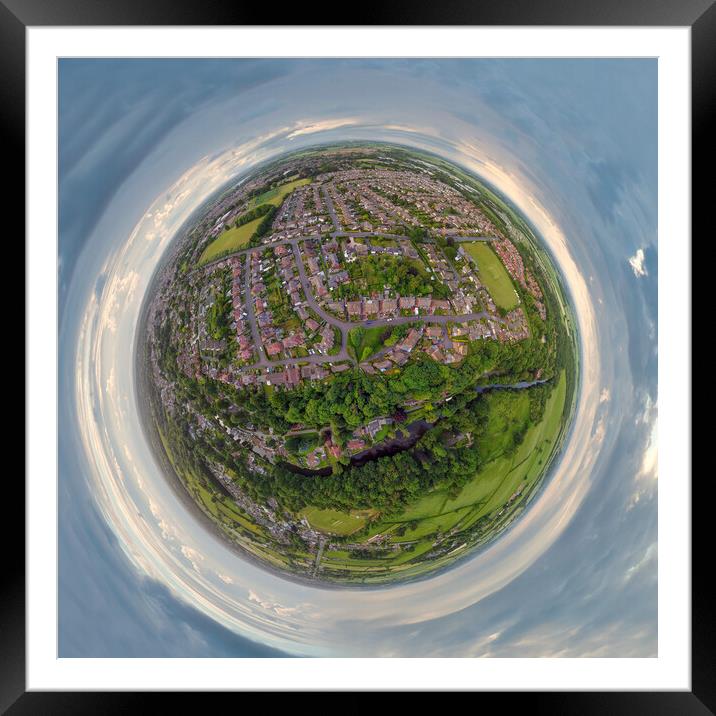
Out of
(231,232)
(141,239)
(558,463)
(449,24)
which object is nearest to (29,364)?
(141,239)

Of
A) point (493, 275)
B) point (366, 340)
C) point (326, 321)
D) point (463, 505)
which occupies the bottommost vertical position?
point (463, 505)

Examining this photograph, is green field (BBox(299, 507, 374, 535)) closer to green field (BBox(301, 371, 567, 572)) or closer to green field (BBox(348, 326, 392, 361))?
green field (BBox(301, 371, 567, 572))

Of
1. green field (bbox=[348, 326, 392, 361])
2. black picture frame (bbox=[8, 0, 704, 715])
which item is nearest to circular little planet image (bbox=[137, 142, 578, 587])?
green field (bbox=[348, 326, 392, 361])

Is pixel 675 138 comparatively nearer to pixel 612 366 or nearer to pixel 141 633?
pixel 612 366

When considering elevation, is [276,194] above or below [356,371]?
above

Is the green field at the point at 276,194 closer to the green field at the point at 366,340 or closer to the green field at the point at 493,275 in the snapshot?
the green field at the point at 366,340

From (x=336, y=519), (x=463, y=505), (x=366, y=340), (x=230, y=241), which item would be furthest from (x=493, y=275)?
(x=336, y=519)

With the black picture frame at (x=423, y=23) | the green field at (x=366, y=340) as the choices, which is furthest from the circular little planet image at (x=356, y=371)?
the black picture frame at (x=423, y=23)

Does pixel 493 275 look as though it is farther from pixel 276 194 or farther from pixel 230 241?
pixel 230 241
